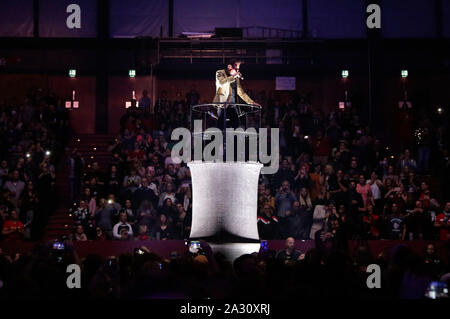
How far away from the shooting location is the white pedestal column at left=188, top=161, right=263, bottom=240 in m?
10.0

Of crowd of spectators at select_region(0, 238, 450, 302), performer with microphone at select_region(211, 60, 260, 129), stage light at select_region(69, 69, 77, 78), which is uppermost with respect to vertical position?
stage light at select_region(69, 69, 77, 78)

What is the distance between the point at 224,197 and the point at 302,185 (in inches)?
278

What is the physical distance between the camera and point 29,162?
17734mm

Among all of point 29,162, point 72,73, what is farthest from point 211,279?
point 72,73

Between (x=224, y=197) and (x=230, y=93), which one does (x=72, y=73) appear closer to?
(x=230, y=93)

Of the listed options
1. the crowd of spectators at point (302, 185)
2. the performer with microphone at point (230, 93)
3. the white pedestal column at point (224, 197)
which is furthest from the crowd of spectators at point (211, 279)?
the crowd of spectators at point (302, 185)

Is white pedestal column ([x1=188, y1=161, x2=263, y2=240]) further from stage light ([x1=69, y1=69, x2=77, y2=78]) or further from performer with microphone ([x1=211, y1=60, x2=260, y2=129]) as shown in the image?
stage light ([x1=69, y1=69, x2=77, y2=78])

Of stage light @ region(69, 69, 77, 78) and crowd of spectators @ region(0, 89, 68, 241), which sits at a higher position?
stage light @ region(69, 69, 77, 78)

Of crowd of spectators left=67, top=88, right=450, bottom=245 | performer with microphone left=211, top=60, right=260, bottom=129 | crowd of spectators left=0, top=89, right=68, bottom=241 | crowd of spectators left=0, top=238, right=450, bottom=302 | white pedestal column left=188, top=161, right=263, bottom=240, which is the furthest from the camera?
crowd of spectators left=0, top=89, right=68, bottom=241

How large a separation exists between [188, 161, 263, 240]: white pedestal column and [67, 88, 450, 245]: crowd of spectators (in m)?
3.05

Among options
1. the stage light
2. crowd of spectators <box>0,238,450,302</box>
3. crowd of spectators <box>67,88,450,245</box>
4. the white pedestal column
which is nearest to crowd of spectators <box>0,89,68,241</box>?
crowd of spectators <box>67,88,450,245</box>

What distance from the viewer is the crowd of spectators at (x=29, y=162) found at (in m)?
16.1
